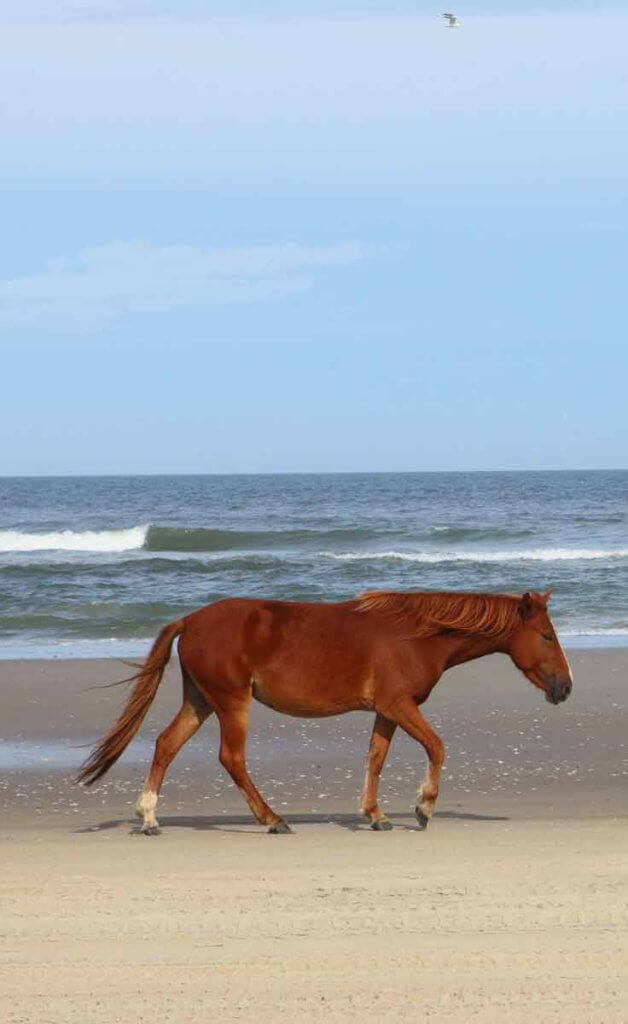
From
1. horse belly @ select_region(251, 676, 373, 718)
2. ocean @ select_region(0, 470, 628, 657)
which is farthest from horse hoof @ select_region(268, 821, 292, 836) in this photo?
ocean @ select_region(0, 470, 628, 657)

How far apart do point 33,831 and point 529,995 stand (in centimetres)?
377

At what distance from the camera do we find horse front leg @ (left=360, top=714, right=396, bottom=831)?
7.48m

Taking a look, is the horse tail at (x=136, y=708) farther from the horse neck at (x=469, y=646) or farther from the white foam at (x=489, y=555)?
the white foam at (x=489, y=555)

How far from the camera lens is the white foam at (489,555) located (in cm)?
3303

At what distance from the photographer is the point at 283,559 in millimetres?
33188

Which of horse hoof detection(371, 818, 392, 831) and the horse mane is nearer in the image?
horse hoof detection(371, 818, 392, 831)

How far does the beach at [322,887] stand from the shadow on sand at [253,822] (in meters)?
0.03

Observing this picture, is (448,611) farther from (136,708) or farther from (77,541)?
(77,541)

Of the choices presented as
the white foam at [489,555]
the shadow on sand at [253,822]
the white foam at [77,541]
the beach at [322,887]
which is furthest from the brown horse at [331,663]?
the white foam at [77,541]

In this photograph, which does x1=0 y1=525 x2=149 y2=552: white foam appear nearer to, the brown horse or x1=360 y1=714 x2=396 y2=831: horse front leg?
the brown horse

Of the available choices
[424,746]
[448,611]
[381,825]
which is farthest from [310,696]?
[448,611]

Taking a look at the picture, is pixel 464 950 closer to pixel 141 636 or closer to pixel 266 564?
pixel 141 636

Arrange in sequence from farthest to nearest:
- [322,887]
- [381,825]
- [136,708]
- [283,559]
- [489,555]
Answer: [489,555] < [283,559] < [136,708] < [381,825] < [322,887]

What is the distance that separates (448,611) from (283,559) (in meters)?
25.5
